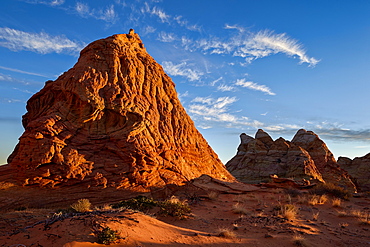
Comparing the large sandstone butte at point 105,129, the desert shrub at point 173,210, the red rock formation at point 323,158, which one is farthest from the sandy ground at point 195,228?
the red rock formation at point 323,158

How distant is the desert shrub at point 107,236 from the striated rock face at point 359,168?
52.0 metres

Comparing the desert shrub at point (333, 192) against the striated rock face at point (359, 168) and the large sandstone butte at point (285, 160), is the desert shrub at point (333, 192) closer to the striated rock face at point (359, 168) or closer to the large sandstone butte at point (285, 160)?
the large sandstone butte at point (285, 160)

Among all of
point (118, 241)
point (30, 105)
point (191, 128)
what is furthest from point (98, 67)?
point (118, 241)

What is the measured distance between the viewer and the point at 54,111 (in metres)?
14.4

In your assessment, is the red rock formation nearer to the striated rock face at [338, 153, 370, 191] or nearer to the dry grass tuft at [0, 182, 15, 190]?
the striated rock face at [338, 153, 370, 191]

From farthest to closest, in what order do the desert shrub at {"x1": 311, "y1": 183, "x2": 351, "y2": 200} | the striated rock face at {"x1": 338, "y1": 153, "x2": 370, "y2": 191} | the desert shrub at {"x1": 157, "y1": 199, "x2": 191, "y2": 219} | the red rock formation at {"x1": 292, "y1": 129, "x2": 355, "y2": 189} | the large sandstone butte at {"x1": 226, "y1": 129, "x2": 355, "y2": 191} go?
1. the striated rock face at {"x1": 338, "y1": 153, "x2": 370, "y2": 191}
2. the red rock formation at {"x1": 292, "y1": 129, "x2": 355, "y2": 189}
3. the large sandstone butte at {"x1": 226, "y1": 129, "x2": 355, "y2": 191}
4. the desert shrub at {"x1": 311, "y1": 183, "x2": 351, "y2": 200}
5. the desert shrub at {"x1": 157, "y1": 199, "x2": 191, "y2": 219}

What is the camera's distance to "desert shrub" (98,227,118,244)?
5480mm

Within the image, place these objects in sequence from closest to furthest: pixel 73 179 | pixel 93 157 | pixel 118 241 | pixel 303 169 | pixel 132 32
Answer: pixel 118 241 → pixel 73 179 → pixel 93 157 → pixel 132 32 → pixel 303 169

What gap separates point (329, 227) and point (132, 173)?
1068cm

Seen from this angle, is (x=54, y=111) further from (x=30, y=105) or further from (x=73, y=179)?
(x=73, y=179)

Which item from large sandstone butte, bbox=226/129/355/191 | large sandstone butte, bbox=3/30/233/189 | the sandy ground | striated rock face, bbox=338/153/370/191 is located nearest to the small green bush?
the sandy ground

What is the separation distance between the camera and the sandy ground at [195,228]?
5672mm

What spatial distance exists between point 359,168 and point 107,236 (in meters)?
60.1

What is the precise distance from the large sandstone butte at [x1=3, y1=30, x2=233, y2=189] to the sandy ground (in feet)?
12.3
